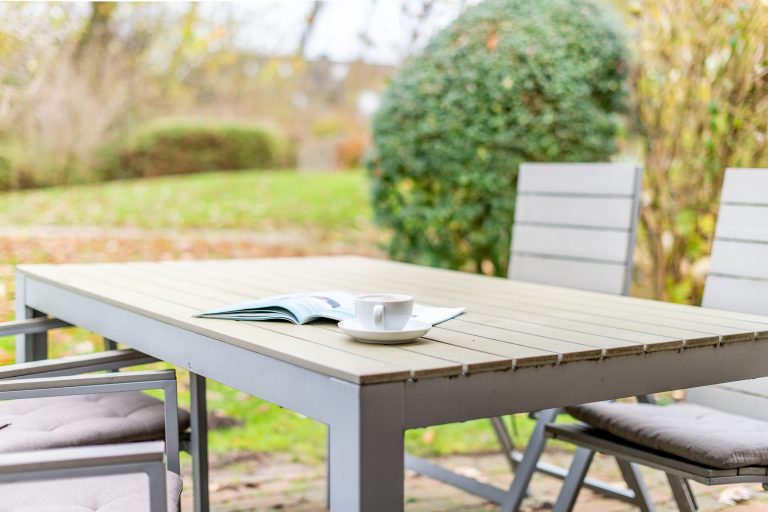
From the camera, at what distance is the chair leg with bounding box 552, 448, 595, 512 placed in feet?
8.37

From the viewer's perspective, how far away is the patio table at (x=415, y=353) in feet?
4.92

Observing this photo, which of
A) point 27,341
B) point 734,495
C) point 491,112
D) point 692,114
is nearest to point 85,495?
point 27,341

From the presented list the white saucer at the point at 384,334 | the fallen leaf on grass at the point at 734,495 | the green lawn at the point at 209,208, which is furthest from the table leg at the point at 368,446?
the green lawn at the point at 209,208

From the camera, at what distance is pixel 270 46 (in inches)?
357

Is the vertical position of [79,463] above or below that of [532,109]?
below

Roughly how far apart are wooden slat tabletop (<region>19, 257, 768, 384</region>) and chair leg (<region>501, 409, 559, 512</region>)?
0.40m

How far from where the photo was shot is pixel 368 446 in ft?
4.82

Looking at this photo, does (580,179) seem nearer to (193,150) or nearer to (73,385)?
(73,385)

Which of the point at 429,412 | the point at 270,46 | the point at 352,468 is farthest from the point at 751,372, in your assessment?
the point at 270,46

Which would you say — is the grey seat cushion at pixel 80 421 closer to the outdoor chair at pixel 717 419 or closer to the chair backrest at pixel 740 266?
the outdoor chair at pixel 717 419

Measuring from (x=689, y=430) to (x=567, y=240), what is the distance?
1.10 meters

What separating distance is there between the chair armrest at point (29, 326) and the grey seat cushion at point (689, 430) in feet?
5.19

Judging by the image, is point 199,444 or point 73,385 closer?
point 73,385

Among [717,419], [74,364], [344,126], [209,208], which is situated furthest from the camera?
[344,126]
